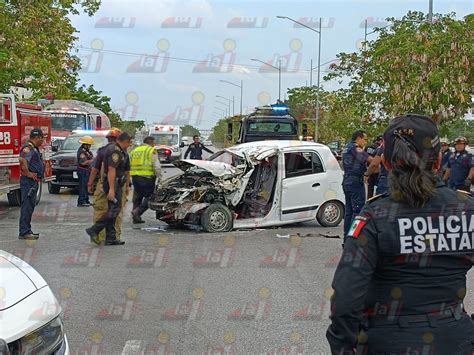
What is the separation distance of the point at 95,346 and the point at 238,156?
764 centimetres

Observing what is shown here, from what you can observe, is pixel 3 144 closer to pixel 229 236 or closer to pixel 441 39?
pixel 229 236

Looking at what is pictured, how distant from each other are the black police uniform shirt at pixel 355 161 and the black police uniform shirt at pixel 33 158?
15.8ft

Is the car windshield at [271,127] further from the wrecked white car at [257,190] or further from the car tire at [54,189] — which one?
the wrecked white car at [257,190]

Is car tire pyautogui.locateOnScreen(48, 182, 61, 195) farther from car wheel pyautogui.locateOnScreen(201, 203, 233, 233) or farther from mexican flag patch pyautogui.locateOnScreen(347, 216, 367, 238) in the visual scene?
mexican flag patch pyautogui.locateOnScreen(347, 216, 367, 238)

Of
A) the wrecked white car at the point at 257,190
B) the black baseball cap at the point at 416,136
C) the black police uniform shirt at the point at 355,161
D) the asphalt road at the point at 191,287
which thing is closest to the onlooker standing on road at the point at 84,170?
the asphalt road at the point at 191,287

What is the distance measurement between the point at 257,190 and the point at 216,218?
116 cm

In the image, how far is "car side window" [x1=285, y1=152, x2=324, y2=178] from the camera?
1284 cm

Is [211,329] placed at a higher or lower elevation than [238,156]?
lower

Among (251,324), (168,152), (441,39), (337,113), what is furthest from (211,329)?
(337,113)

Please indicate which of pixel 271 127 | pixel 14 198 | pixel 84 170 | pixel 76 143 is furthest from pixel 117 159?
pixel 271 127

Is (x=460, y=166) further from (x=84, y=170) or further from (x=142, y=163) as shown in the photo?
(x=84, y=170)

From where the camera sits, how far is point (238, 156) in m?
13.1

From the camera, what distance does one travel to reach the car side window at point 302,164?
12836 mm

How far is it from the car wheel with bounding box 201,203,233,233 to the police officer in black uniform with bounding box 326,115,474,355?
957cm
